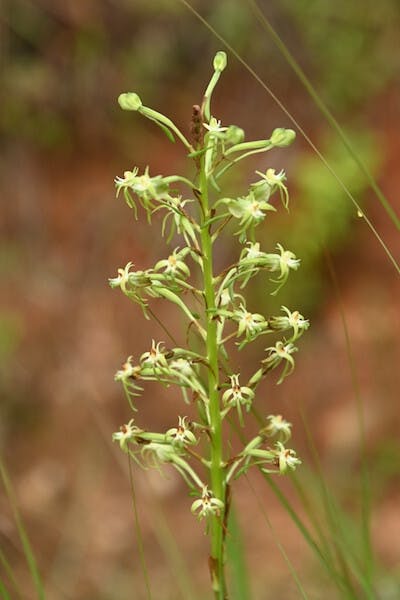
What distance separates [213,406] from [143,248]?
231 inches

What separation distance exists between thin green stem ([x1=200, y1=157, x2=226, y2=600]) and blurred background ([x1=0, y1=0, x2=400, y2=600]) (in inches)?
157

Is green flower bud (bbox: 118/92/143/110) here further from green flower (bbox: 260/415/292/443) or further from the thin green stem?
green flower (bbox: 260/415/292/443)

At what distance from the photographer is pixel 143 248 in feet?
25.0

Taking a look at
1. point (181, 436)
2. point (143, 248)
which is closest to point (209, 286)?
point (181, 436)

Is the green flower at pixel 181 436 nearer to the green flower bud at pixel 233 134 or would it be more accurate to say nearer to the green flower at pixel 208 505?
the green flower at pixel 208 505

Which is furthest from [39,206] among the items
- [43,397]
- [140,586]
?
[140,586]

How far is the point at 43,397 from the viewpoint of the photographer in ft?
23.8

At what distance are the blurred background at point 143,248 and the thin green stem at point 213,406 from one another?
399cm

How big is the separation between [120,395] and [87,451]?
20.3 inches

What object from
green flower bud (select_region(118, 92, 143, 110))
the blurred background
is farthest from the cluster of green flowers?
the blurred background

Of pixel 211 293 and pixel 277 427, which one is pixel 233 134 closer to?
pixel 211 293

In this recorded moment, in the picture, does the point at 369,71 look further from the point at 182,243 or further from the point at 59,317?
the point at 59,317

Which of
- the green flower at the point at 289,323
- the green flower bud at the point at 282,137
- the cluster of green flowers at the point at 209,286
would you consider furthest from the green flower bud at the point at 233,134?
the green flower at the point at 289,323

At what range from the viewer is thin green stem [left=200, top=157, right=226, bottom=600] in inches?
67.5
